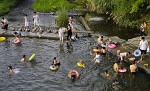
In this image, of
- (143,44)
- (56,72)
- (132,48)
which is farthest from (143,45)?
(56,72)

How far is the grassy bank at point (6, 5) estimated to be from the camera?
60.6 meters

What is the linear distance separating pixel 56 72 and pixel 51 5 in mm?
32664

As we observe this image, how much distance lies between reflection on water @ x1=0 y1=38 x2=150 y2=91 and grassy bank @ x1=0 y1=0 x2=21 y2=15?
18444 mm

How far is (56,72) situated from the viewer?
35.2 meters

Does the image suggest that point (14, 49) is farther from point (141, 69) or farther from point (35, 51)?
point (141, 69)

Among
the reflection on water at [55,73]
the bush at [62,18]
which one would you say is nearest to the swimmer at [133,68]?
the reflection on water at [55,73]

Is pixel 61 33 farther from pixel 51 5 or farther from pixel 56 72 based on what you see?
pixel 51 5

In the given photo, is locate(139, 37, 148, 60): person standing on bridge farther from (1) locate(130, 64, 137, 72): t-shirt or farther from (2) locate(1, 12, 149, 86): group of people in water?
(1) locate(130, 64, 137, 72): t-shirt

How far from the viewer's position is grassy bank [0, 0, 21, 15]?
60625mm

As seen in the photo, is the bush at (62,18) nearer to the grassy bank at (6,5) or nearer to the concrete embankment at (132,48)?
the concrete embankment at (132,48)

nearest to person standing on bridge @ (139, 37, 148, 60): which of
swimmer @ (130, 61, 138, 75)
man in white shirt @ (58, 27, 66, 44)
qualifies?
swimmer @ (130, 61, 138, 75)

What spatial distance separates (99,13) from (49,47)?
19.8 meters

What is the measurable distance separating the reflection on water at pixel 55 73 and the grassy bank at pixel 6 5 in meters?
18.4

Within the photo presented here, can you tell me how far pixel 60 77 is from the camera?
111 feet
